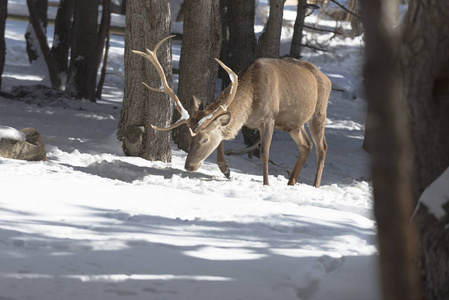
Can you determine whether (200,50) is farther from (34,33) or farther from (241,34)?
(34,33)

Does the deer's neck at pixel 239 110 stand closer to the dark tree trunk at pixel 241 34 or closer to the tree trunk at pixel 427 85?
the dark tree trunk at pixel 241 34

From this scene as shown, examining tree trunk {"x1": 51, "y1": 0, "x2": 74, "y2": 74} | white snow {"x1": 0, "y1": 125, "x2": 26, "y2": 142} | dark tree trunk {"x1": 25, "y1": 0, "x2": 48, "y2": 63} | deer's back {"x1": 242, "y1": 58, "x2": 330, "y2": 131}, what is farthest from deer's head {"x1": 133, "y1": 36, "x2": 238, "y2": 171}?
tree trunk {"x1": 51, "y1": 0, "x2": 74, "y2": 74}

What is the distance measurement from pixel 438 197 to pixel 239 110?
493 cm

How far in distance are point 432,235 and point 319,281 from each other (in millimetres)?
873

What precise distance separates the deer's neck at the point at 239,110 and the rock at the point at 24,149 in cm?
210

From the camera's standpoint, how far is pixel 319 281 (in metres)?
3.82

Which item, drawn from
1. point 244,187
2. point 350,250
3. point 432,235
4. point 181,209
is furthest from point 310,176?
point 432,235

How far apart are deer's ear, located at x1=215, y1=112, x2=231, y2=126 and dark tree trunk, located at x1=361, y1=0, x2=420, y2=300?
15.0 feet

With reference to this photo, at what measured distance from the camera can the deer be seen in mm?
7695

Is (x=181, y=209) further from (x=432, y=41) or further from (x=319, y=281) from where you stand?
(x=432, y=41)

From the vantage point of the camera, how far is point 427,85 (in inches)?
125

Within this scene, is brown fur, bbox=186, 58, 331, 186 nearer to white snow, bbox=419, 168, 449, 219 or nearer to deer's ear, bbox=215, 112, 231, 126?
deer's ear, bbox=215, 112, 231, 126

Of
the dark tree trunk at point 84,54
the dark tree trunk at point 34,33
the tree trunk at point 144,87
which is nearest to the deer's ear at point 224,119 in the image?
the tree trunk at point 144,87

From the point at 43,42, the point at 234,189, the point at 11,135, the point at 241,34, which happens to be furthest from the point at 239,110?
the point at 43,42
